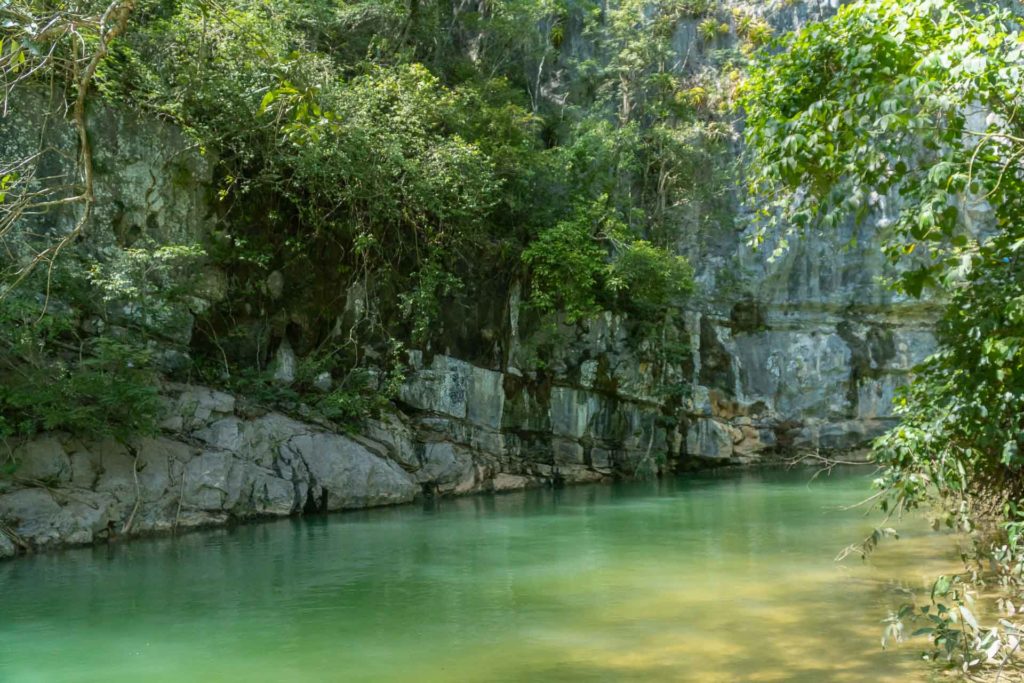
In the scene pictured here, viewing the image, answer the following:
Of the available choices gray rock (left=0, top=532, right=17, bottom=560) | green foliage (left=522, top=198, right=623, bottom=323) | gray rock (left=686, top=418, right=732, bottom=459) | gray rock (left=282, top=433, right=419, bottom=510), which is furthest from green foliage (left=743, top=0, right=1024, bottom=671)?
gray rock (left=686, top=418, right=732, bottom=459)

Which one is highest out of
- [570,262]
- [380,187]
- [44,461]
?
[380,187]

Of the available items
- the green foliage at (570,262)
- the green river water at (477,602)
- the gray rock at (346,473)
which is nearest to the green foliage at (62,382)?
the green river water at (477,602)

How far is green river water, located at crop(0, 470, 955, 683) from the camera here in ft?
15.0

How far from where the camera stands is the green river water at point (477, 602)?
15.0 feet

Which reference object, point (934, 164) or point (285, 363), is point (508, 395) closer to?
point (285, 363)

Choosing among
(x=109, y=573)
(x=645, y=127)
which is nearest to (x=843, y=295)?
(x=645, y=127)

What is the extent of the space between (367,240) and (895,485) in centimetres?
985

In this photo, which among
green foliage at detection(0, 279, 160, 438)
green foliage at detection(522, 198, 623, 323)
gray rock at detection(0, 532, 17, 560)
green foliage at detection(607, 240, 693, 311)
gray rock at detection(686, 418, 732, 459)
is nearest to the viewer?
gray rock at detection(0, 532, 17, 560)

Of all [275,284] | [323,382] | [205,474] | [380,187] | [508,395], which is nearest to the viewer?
[205,474]

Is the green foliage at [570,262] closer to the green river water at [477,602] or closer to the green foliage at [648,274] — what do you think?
the green foliage at [648,274]

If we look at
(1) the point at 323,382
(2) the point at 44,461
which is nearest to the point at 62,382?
(2) the point at 44,461

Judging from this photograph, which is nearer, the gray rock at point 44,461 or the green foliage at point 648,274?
the gray rock at point 44,461

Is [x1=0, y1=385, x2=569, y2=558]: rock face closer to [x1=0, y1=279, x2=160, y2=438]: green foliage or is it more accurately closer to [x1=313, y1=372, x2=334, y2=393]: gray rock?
[x1=0, y1=279, x2=160, y2=438]: green foliage

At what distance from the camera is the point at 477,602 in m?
6.06
